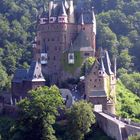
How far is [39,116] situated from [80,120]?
5.55 meters

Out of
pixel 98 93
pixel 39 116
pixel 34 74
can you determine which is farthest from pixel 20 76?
pixel 98 93

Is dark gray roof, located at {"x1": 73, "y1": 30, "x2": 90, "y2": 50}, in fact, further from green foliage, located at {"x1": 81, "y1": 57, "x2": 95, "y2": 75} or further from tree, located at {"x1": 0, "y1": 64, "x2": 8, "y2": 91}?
tree, located at {"x1": 0, "y1": 64, "x2": 8, "y2": 91}

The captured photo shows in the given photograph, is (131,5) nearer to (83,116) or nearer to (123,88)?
(123,88)

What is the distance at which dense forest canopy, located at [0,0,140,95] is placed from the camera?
391ft

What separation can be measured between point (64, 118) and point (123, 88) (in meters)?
14.8

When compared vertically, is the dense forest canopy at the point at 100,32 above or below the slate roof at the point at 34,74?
above

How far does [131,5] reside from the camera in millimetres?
143125

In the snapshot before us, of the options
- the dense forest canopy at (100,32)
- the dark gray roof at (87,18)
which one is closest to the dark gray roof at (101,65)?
the dark gray roof at (87,18)

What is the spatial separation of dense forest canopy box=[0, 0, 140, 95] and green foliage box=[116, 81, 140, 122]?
8550 mm

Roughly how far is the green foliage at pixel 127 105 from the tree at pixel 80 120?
24.4 feet

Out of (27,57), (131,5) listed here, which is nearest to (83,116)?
(27,57)

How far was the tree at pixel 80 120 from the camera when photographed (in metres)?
80.3

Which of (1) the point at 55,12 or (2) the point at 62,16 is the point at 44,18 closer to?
(1) the point at 55,12

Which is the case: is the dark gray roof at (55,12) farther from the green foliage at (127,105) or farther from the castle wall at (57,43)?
the green foliage at (127,105)
